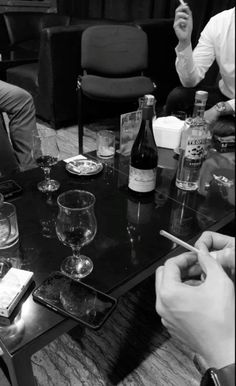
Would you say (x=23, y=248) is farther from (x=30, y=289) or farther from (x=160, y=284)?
(x=160, y=284)

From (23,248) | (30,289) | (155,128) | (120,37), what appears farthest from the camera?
(120,37)

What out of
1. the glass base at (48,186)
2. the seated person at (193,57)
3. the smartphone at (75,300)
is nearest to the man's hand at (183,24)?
the seated person at (193,57)

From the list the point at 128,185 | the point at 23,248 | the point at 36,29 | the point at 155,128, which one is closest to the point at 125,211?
the point at 128,185

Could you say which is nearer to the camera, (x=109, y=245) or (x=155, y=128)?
(x=109, y=245)

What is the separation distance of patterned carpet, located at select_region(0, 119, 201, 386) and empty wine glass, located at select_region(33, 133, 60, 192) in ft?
1.69

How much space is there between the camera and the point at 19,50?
3.62 metres

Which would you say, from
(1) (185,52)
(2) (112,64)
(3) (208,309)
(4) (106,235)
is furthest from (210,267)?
(2) (112,64)

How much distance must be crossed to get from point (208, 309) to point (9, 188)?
84 centimetres

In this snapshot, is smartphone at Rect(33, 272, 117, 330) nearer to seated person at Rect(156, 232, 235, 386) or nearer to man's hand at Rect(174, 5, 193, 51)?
seated person at Rect(156, 232, 235, 386)

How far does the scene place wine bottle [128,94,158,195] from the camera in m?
1.04

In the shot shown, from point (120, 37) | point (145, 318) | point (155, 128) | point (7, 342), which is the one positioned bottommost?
point (145, 318)

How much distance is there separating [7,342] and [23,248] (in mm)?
267

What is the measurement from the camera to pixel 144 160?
1086 mm

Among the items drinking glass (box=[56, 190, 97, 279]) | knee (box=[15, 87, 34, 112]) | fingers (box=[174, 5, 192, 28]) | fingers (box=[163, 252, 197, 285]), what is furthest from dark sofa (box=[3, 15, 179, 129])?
fingers (box=[163, 252, 197, 285])
